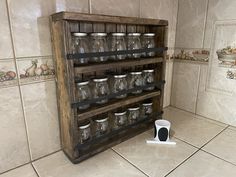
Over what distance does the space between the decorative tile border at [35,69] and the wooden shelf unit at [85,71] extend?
0.04m

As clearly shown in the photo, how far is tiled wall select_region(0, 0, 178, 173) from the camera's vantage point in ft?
2.07

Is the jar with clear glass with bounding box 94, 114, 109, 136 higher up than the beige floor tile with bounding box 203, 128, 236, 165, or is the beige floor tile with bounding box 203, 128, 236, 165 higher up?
the jar with clear glass with bounding box 94, 114, 109, 136

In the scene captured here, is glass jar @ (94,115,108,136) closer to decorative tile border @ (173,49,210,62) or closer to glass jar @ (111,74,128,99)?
glass jar @ (111,74,128,99)

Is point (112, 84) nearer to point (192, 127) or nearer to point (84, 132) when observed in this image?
point (84, 132)

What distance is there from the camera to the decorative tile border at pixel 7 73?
0.63 metres

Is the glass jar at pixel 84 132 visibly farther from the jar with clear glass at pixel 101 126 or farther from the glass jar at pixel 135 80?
the glass jar at pixel 135 80

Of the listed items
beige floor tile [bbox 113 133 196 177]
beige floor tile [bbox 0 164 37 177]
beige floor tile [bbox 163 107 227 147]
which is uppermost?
beige floor tile [bbox 163 107 227 147]

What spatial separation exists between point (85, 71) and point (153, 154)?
1.46ft

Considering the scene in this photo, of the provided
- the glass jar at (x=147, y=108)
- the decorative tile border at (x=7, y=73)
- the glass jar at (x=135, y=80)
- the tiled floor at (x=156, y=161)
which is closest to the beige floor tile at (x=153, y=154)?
the tiled floor at (x=156, y=161)

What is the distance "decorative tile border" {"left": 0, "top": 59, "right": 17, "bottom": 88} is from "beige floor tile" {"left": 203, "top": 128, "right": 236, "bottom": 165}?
0.82 meters

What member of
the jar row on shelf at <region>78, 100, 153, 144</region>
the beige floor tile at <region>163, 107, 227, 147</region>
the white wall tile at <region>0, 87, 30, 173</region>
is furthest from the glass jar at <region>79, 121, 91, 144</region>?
the beige floor tile at <region>163, 107, 227, 147</region>

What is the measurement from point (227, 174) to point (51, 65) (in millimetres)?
762

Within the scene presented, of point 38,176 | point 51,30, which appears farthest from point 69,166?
point 51,30

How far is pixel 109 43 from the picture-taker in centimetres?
77
